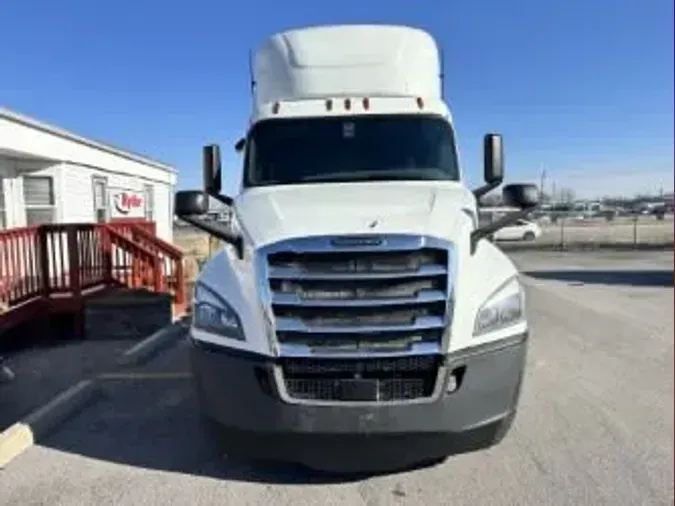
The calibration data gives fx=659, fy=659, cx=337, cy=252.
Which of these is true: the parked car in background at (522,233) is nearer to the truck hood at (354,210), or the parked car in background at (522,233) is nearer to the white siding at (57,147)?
the white siding at (57,147)

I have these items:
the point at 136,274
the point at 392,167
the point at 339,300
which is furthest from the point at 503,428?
the point at 136,274

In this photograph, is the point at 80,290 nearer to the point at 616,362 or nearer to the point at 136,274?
the point at 136,274

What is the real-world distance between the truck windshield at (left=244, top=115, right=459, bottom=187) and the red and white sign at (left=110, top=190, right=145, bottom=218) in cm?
1190

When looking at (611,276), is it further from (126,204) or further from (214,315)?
(214,315)

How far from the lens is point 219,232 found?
178 inches

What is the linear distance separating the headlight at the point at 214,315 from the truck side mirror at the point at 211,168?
6.26 feet

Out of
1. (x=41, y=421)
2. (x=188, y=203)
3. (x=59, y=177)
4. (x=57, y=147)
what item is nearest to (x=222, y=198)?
(x=188, y=203)

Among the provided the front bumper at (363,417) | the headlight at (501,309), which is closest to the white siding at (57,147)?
the front bumper at (363,417)

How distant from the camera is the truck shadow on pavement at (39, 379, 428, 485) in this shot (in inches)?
171

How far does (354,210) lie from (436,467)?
177 centimetres

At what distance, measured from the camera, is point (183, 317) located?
36.3 ft

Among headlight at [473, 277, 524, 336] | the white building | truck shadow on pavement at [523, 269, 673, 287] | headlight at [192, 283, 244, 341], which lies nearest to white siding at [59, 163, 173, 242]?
the white building

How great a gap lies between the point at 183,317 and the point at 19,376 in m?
3.79

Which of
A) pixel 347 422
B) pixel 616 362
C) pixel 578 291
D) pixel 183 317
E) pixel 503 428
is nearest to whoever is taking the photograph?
pixel 347 422
